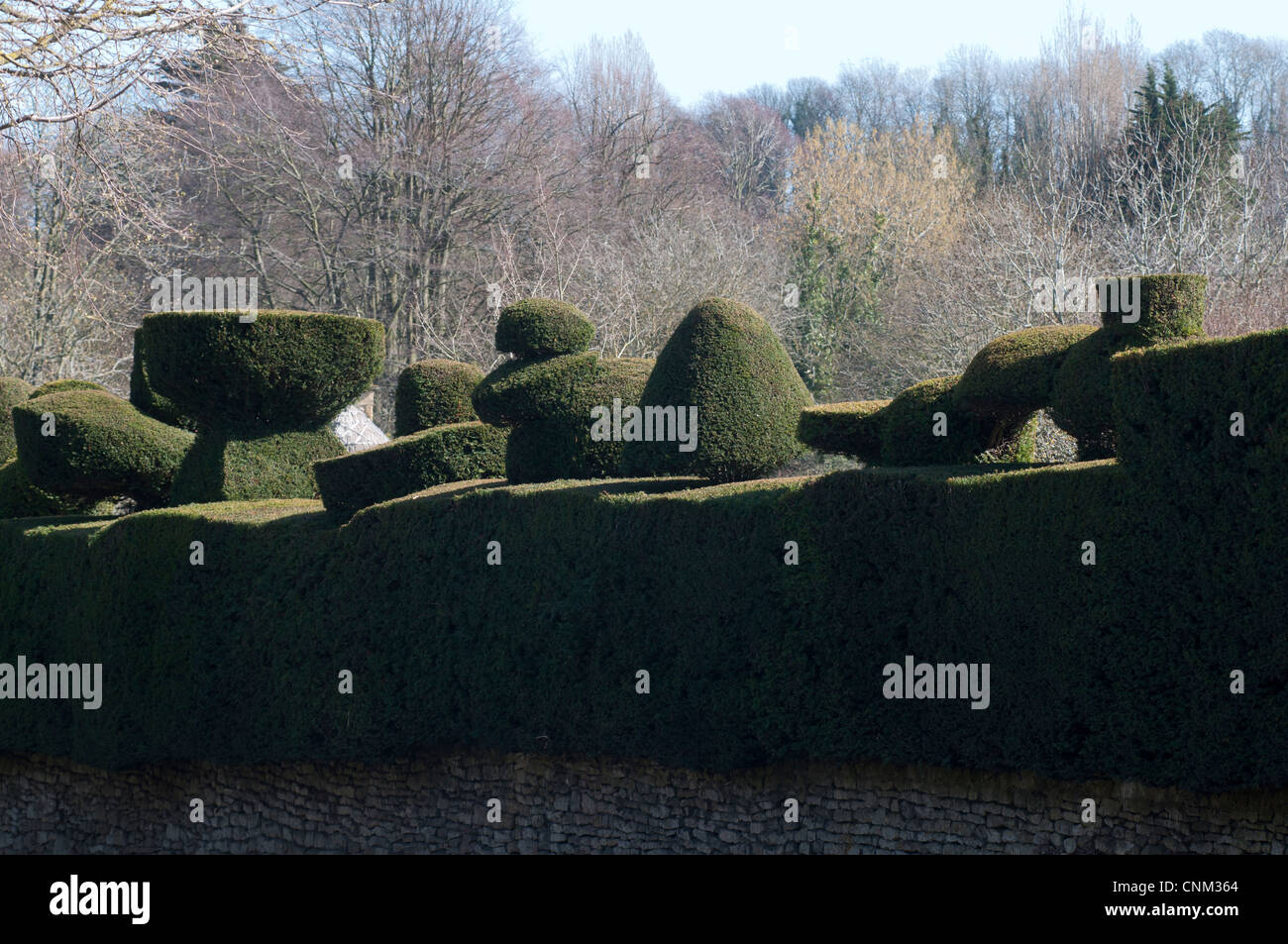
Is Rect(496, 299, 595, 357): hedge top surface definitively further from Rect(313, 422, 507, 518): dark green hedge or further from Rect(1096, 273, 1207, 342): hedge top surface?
Rect(1096, 273, 1207, 342): hedge top surface

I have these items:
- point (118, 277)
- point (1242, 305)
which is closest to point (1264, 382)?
point (1242, 305)

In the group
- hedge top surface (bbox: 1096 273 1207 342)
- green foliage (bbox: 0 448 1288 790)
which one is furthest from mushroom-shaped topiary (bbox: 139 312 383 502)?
hedge top surface (bbox: 1096 273 1207 342)

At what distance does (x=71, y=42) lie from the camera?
12.0 meters

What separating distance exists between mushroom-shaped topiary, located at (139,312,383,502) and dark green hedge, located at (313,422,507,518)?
81.3 inches

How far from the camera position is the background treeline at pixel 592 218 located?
23.7 m

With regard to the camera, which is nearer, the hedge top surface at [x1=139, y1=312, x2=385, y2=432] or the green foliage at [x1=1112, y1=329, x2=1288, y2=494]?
the green foliage at [x1=1112, y1=329, x2=1288, y2=494]

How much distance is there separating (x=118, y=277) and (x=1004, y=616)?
1010 inches

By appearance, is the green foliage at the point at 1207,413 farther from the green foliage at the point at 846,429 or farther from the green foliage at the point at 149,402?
the green foliage at the point at 149,402

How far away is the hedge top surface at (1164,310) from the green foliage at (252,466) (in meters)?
8.55

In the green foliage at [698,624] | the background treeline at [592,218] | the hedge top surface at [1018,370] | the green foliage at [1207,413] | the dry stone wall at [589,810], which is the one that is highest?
the background treeline at [592,218]

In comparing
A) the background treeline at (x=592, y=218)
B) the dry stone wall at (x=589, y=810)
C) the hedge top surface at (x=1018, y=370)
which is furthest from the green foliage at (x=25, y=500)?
the hedge top surface at (x=1018, y=370)

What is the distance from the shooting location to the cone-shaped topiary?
997 cm

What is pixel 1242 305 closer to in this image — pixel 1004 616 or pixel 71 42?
pixel 1004 616

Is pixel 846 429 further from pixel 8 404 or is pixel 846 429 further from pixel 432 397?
pixel 8 404
